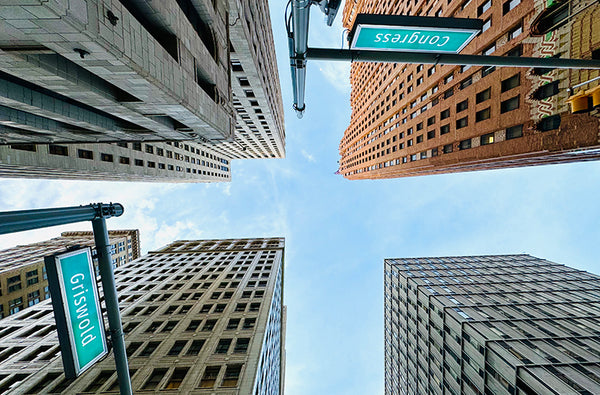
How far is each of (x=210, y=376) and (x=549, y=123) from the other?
35494mm

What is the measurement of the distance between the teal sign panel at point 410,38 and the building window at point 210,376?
29.0m

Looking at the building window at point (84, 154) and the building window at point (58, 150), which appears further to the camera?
the building window at point (84, 154)

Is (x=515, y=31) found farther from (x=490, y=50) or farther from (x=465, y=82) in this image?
(x=465, y=82)

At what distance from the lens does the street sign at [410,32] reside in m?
4.17

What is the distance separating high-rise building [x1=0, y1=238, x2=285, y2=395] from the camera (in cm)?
2281

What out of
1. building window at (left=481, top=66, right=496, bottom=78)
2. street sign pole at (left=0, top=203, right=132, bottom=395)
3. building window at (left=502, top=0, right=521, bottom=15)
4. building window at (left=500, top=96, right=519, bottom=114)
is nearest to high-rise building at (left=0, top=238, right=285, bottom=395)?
street sign pole at (left=0, top=203, right=132, bottom=395)

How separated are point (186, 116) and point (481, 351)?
140ft

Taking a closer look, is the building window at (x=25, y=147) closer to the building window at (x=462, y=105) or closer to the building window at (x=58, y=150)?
the building window at (x=58, y=150)

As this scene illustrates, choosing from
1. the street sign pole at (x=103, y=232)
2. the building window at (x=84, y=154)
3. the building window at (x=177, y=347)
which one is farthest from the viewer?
the building window at (x=84, y=154)

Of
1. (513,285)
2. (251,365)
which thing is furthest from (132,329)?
(513,285)

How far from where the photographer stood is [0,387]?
22.8m

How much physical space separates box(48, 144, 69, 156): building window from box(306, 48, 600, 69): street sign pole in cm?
3308

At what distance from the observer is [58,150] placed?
83.7 feet

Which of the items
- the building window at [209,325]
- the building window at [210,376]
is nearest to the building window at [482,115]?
the building window at [210,376]
